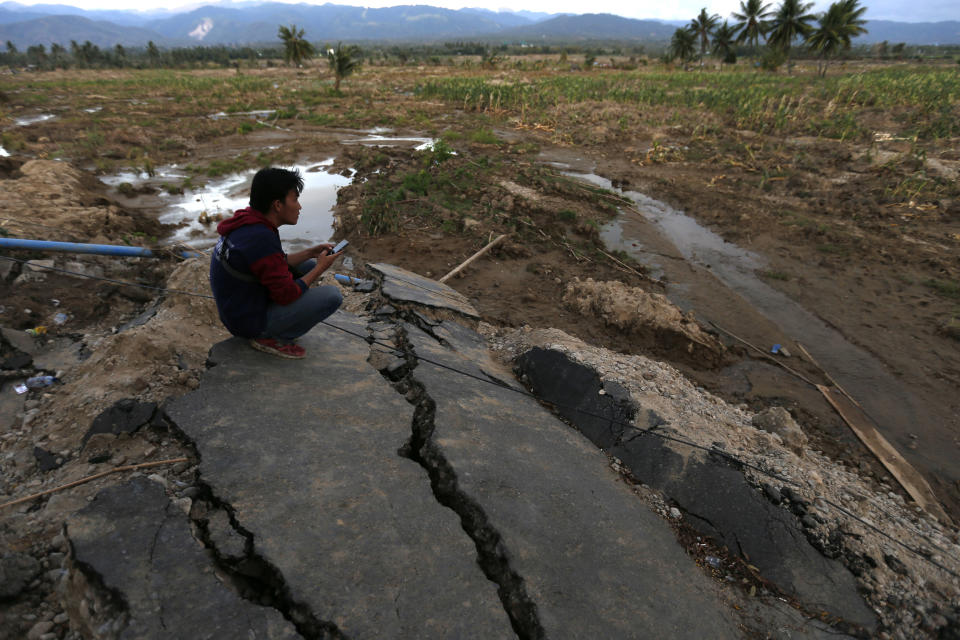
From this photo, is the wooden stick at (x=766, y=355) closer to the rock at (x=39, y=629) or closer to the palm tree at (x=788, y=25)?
the rock at (x=39, y=629)

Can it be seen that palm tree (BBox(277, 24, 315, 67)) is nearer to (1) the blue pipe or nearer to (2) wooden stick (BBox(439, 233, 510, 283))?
(2) wooden stick (BBox(439, 233, 510, 283))

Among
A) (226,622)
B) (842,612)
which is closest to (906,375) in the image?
(842,612)

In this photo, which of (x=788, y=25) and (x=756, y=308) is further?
(x=788, y=25)

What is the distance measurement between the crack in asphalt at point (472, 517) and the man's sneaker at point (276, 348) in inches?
29.9

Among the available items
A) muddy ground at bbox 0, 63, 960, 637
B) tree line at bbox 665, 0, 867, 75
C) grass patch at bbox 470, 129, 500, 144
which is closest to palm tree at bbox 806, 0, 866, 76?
tree line at bbox 665, 0, 867, 75

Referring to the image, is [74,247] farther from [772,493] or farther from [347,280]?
[772,493]

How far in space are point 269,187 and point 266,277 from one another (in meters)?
0.52

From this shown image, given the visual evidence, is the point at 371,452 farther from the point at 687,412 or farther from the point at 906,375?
the point at 906,375

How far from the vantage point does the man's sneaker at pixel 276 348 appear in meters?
3.08

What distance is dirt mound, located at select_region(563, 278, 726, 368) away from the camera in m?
5.01

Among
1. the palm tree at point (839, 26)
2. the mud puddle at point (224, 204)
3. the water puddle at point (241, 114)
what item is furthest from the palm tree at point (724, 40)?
the mud puddle at point (224, 204)

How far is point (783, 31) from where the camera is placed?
3416 centimetres

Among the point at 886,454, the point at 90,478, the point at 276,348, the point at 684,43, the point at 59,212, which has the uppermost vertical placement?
the point at 684,43

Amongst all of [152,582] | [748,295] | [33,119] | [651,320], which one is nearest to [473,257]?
[651,320]
